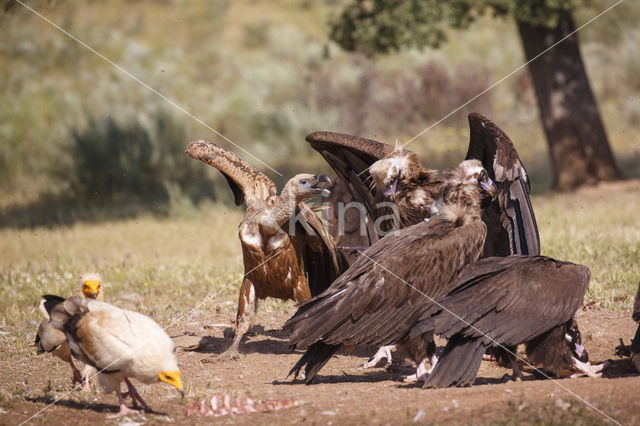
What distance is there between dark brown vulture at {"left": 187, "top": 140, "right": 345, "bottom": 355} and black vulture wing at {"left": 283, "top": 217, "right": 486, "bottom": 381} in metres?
0.99

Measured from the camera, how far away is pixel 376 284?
545cm

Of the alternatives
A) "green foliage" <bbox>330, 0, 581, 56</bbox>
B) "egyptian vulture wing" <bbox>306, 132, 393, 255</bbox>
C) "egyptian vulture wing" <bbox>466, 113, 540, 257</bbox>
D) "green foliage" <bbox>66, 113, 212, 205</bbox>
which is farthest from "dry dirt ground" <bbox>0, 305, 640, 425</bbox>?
"green foliage" <bbox>66, 113, 212, 205</bbox>

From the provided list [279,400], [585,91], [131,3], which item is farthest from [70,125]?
[131,3]

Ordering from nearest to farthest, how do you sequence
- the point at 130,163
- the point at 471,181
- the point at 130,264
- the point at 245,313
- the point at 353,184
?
the point at 471,181 < the point at 245,313 < the point at 353,184 < the point at 130,264 < the point at 130,163

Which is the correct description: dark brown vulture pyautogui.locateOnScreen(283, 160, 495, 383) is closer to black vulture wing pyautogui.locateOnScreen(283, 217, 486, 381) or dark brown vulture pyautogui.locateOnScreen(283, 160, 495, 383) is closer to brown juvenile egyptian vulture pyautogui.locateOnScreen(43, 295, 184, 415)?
black vulture wing pyautogui.locateOnScreen(283, 217, 486, 381)

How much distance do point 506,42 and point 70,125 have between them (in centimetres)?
1303

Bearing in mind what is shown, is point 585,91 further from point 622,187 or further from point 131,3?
point 131,3

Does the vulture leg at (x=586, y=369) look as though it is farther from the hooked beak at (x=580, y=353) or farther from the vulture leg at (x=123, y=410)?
the vulture leg at (x=123, y=410)

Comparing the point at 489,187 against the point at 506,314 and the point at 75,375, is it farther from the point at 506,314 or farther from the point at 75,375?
the point at 75,375

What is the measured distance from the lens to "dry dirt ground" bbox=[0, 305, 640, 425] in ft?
14.1

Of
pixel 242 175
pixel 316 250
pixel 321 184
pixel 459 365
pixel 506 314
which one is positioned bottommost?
pixel 459 365

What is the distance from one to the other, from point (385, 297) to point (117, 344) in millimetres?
1777

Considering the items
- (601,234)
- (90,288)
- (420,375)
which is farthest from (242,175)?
(601,234)

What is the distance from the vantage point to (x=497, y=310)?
5.19 meters
